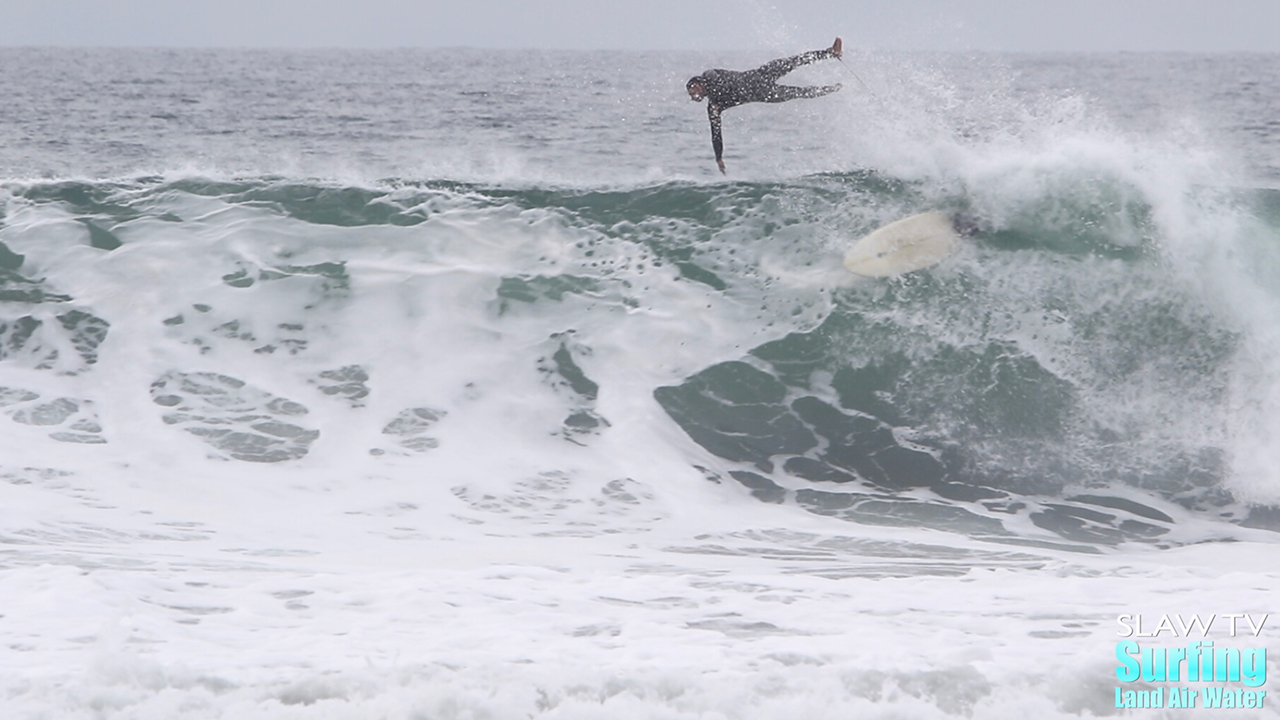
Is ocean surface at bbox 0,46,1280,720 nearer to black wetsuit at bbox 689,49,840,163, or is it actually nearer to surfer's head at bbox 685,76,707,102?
black wetsuit at bbox 689,49,840,163

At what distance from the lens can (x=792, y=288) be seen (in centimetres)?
945

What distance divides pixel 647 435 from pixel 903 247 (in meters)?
3.18

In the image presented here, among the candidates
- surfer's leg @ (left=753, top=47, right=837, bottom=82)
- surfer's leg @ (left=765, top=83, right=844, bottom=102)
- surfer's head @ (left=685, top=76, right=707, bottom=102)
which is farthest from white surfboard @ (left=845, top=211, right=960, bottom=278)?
surfer's head @ (left=685, top=76, right=707, bottom=102)

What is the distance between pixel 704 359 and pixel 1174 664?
16.6ft

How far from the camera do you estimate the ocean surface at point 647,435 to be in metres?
3.99

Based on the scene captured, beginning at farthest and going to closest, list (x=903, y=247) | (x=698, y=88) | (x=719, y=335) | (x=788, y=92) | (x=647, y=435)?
(x=903, y=247), (x=719, y=335), (x=788, y=92), (x=698, y=88), (x=647, y=435)

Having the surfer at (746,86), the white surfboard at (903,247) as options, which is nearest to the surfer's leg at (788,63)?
the surfer at (746,86)

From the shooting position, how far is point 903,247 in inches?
367

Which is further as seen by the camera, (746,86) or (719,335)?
(719,335)

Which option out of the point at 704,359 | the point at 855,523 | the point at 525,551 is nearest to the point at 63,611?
the point at 525,551

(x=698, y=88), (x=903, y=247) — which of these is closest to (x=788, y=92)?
(x=698, y=88)

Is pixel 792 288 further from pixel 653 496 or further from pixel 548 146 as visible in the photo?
pixel 548 146

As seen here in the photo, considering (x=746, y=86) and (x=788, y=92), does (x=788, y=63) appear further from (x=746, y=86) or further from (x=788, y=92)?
(x=746, y=86)

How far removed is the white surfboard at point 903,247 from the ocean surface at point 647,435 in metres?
0.22
